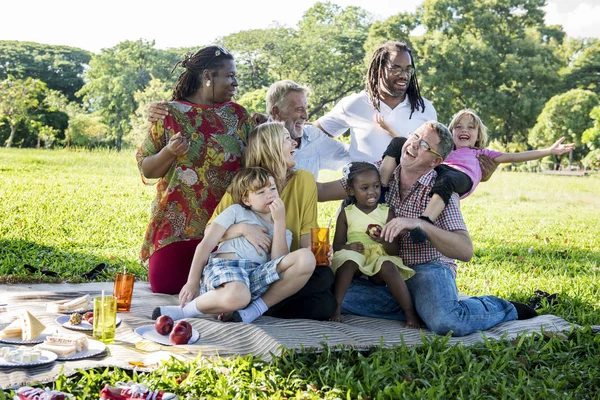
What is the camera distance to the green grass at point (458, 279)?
331cm

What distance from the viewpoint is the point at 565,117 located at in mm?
33344

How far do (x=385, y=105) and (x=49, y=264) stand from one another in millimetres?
3309

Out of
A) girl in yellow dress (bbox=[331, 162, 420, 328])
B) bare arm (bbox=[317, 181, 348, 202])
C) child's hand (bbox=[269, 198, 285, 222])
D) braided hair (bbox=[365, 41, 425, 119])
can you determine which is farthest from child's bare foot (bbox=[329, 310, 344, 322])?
braided hair (bbox=[365, 41, 425, 119])

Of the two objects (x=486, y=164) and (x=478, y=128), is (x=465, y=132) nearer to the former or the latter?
(x=478, y=128)

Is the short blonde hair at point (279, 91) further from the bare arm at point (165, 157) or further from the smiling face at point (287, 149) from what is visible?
the bare arm at point (165, 157)

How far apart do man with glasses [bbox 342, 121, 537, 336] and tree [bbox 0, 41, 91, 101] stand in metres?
42.6

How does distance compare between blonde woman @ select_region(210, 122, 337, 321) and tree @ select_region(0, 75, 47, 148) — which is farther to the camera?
tree @ select_region(0, 75, 47, 148)

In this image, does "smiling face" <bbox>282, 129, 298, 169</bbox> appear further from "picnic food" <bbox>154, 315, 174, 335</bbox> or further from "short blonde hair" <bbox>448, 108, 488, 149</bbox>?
"short blonde hair" <bbox>448, 108, 488, 149</bbox>

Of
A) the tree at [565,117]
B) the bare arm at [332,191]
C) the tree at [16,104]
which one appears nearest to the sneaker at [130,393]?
the bare arm at [332,191]

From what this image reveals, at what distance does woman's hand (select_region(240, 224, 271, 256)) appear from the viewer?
432cm

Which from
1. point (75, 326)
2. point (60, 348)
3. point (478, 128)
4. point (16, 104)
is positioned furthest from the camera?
point (16, 104)

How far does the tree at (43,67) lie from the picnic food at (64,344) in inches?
1696

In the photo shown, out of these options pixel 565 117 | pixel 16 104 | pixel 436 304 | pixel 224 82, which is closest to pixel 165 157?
pixel 224 82

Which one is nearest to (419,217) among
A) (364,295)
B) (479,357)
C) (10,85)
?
(364,295)
